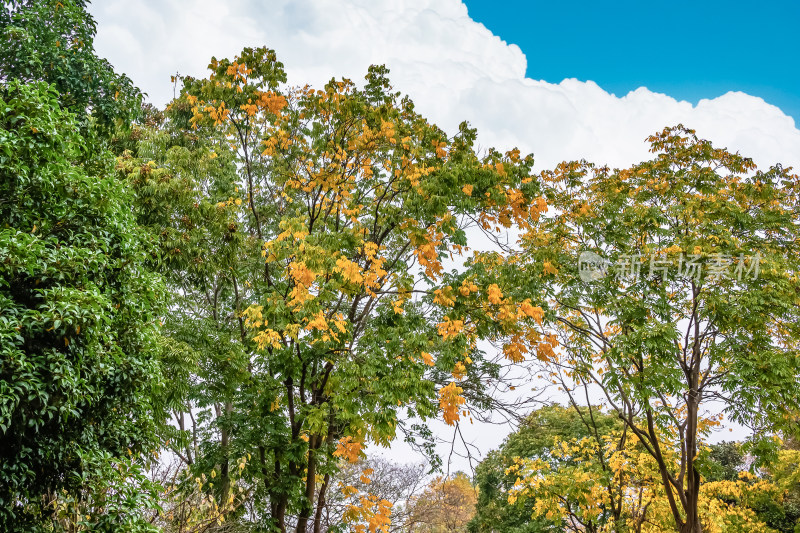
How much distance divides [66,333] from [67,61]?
3.19 m

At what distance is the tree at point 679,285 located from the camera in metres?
7.01

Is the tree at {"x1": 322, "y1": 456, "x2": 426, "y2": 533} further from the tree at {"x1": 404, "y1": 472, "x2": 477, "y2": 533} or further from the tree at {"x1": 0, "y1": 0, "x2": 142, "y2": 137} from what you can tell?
the tree at {"x1": 0, "y1": 0, "x2": 142, "y2": 137}

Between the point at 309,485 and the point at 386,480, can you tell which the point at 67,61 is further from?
the point at 386,480

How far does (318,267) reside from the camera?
233 inches

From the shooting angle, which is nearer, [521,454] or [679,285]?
[679,285]

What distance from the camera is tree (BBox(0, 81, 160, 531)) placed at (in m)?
3.77

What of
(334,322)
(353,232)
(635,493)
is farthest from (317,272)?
(635,493)

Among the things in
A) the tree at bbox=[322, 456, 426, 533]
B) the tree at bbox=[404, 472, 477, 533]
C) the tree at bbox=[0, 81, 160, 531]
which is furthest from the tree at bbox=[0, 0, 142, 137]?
the tree at bbox=[404, 472, 477, 533]

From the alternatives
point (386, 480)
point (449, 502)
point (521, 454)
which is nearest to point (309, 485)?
point (386, 480)

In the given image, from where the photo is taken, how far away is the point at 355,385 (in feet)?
19.8

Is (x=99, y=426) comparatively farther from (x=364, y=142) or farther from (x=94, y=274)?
(x=364, y=142)

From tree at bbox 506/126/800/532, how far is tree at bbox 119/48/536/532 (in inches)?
52.4

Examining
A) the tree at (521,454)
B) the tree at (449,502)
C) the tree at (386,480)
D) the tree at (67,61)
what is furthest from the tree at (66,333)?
the tree at (449,502)

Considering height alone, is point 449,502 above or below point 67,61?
below
